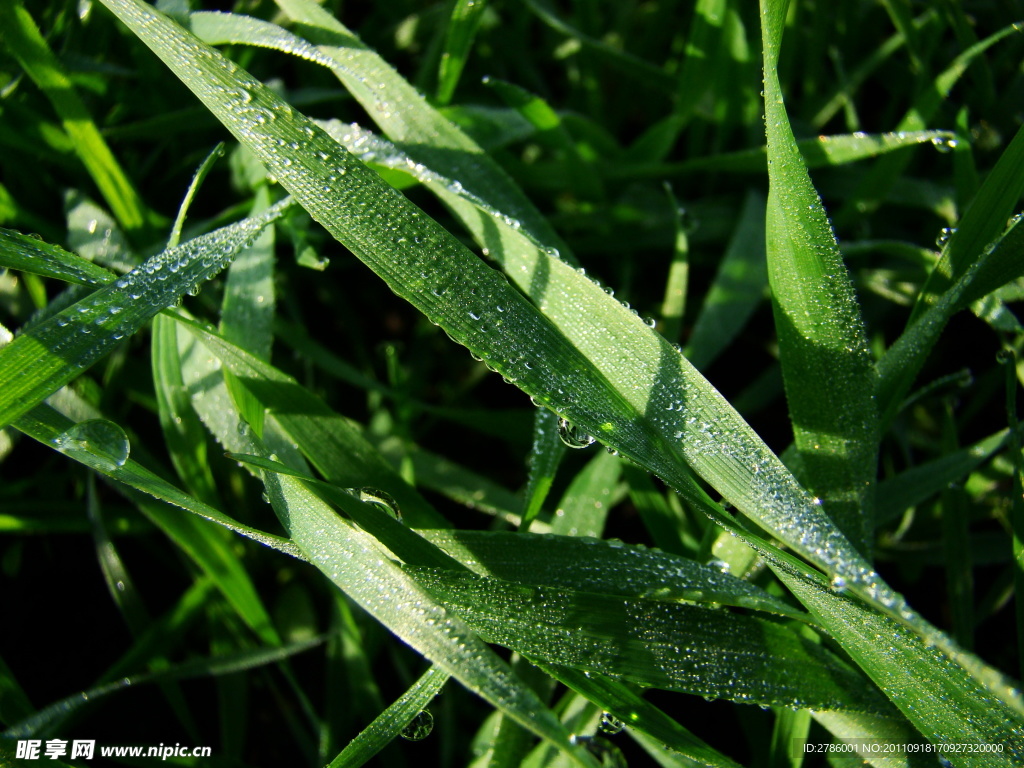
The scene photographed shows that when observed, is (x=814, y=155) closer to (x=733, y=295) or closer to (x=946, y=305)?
(x=733, y=295)

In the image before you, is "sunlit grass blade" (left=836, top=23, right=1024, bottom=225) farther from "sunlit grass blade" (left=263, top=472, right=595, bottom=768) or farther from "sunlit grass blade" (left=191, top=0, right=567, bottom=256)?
"sunlit grass blade" (left=263, top=472, right=595, bottom=768)

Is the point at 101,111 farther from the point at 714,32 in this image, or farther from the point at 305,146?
the point at 714,32

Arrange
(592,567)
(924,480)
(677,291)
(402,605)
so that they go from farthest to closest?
1. (677,291)
2. (924,480)
3. (592,567)
4. (402,605)

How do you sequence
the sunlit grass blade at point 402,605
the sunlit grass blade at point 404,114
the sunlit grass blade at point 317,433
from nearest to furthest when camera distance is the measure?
the sunlit grass blade at point 402,605 < the sunlit grass blade at point 317,433 < the sunlit grass blade at point 404,114

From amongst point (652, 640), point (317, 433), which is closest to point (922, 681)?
point (652, 640)

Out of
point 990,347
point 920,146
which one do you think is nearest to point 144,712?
point 990,347

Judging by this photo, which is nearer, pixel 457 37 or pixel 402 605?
pixel 402 605

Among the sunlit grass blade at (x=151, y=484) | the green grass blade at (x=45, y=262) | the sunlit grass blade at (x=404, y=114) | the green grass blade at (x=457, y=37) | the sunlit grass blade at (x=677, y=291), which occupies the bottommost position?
the sunlit grass blade at (x=151, y=484)

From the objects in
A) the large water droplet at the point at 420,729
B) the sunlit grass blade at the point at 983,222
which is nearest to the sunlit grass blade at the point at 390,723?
the large water droplet at the point at 420,729

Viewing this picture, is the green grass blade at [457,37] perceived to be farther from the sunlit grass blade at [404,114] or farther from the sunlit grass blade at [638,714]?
the sunlit grass blade at [638,714]
